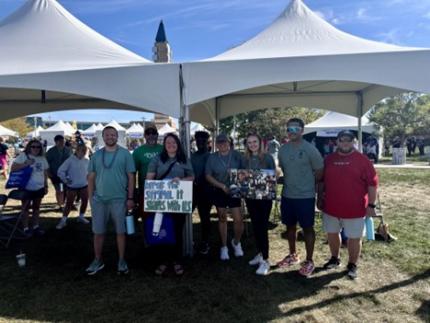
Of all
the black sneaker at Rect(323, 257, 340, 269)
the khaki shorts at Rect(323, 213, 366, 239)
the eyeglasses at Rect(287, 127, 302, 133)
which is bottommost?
the black sneaker at Rect(323, 257, 340, 269)

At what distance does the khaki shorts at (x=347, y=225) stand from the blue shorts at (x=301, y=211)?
0.70ft

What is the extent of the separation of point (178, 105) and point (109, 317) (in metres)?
2.30

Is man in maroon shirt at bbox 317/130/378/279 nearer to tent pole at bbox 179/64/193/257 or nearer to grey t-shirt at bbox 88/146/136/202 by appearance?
tent pole at bbox 179/64/193/257

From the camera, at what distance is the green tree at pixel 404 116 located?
30312 millimetres

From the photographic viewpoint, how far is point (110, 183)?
3.82 metres

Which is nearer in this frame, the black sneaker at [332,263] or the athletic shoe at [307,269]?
the athletic shoe at [307,269]

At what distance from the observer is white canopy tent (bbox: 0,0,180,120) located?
4.09 meters

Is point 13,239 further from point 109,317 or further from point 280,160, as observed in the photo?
point 280,160

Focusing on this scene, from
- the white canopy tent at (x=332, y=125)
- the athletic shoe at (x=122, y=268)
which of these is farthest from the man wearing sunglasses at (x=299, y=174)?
the white canopy tent at (x=332, y=125)

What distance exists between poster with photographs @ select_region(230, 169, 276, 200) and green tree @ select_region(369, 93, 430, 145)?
29884 millimetres

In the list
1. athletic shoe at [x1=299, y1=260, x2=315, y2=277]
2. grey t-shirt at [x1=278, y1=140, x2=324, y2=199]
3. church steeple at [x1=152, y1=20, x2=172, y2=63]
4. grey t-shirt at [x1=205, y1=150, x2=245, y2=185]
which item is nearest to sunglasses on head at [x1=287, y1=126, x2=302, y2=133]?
grey t-shirt at [x1=278, y1=140, x2=324, y2=199]

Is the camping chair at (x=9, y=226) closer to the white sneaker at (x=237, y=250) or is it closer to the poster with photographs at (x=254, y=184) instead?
the white sneaker at (x=237, y=250)

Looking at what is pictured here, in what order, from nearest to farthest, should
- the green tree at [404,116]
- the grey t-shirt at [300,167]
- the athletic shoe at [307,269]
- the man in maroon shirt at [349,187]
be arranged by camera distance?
the man in maroon shirt at [349,187]
the grey t-shirt at [300,167]
the athletic shoe at [307,269]
the green tree at [404,116]

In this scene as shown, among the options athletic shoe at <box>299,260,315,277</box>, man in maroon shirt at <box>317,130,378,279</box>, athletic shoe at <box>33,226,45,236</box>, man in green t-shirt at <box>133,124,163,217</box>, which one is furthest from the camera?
athletic shoe at <box>33,226,45,236</box>
